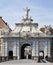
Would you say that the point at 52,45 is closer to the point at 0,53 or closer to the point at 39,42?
the point at 39,42

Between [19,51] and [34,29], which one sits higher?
[34,29]

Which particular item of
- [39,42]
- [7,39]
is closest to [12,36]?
[7,39]

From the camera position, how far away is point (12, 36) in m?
80.2

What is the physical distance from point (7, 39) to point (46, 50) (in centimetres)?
939

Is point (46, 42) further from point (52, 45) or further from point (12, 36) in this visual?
point (12, 36)

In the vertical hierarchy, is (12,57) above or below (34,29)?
below

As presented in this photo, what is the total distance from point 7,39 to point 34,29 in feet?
22.0

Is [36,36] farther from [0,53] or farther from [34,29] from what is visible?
[0,53]

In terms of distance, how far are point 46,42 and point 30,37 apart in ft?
12.8

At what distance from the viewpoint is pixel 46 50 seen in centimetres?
7981

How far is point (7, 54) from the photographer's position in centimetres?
8044

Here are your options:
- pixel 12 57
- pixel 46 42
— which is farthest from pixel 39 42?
pixel 12 57

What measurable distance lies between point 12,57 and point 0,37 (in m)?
5.84

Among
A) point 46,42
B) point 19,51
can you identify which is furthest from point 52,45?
point 19,51
